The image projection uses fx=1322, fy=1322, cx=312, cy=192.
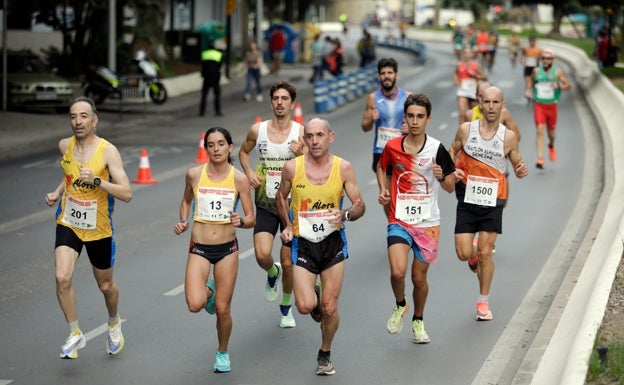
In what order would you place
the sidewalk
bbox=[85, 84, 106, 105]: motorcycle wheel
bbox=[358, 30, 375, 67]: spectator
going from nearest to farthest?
the sidewalk < bbox=[85, 84, 106, 105]: motorcycle wheel < bbox=[358, 30, 375, 67]: spectator

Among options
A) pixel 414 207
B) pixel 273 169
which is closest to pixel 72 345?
pixel 273 169

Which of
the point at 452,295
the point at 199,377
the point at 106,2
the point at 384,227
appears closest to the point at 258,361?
the point at 199,377

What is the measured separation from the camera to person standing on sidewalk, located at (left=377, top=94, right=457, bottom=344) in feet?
33.5

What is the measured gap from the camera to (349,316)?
1152 centimetres

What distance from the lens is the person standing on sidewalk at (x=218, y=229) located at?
9438 mm

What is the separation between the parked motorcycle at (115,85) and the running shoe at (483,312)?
21.9 metres

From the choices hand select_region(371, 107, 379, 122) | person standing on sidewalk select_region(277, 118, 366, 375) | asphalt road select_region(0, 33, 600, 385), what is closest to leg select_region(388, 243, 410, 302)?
asphalt road select_region(0, 33, 600, 385)

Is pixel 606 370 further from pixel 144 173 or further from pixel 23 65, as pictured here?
pixel 23 65

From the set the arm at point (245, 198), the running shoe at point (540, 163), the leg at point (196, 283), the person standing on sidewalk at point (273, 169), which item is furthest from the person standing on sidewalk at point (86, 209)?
the running shoe at point (540, 163)

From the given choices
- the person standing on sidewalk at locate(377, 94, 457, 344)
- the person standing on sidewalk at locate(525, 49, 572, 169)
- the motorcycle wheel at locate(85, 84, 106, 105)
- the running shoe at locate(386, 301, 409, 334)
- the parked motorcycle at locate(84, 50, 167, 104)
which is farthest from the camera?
the motorcycle wheel at locate(85, 84, 106, 105)

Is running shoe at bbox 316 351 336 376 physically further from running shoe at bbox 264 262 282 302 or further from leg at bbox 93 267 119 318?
running shoe at bbox 264 262 282 302

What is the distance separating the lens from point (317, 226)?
953 cm

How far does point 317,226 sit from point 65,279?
1864 mm

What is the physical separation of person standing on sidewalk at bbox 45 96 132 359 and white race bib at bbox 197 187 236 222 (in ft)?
1.95
